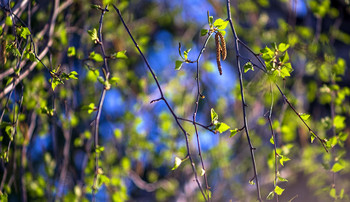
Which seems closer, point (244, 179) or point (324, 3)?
point (324, 3)

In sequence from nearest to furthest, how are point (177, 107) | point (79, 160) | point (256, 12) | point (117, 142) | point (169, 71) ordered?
point (117, 142)
point (177, 107)
point (169, 71)
point (256, 12)
point (79, 160)

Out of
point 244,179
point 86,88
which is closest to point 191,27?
point 86,88

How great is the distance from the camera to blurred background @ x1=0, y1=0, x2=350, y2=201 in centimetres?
184

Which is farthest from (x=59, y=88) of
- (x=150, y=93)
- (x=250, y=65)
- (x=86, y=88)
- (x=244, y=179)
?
(x=244, y=179)

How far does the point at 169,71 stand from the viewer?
2.62 metres

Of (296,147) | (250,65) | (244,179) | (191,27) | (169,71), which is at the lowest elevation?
(250,65)

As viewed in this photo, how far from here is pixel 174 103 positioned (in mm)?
2449

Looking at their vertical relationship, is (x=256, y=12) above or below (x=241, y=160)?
above

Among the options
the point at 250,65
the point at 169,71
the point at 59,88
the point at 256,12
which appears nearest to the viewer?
the point at 250,65

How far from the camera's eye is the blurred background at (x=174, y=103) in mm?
1841

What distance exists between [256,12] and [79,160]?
1.95 meters

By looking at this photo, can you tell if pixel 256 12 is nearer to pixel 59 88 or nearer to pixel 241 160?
pixel 241 160

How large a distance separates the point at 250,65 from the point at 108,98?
1889mm

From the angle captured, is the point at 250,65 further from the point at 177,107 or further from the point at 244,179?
the point at 244,179
